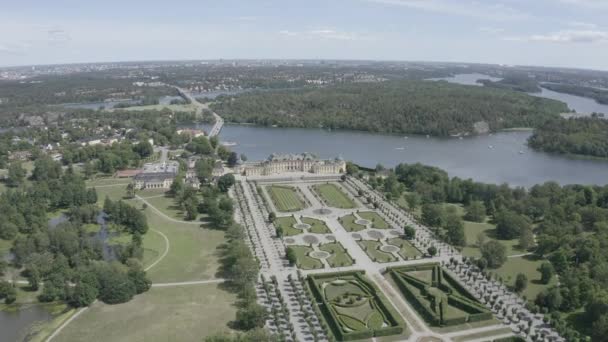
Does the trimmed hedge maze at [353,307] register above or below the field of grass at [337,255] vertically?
below

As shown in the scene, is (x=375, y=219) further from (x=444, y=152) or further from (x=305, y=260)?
(x=444, y=152)

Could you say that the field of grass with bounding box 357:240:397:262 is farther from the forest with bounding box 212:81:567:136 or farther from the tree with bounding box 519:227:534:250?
the forest with bounding box 212:81:567:136

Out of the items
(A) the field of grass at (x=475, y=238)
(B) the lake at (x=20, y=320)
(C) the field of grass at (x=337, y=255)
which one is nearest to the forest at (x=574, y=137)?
(A) the field of grass at (x=475, y=238)

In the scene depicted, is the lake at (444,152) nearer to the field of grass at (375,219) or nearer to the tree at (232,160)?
the tree at (232,160)

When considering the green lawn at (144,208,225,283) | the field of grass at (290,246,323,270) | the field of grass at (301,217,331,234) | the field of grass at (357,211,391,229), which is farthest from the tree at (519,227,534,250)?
the green lawn at (144,208,225,283)

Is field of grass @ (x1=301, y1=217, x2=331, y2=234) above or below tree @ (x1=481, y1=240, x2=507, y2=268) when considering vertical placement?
below

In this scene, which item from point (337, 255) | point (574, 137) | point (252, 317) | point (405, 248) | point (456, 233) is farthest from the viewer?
point (574, 137)

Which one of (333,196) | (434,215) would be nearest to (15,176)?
(333,196)
